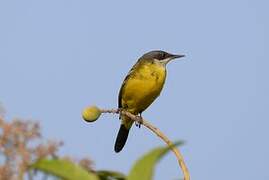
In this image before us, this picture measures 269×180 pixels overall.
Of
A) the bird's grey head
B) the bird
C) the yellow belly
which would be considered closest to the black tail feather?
the bird

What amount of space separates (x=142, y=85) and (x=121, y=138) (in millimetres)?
1519

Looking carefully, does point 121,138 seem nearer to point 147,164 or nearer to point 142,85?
point 142,85

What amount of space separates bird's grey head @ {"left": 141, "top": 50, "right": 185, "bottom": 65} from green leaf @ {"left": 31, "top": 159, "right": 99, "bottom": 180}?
8916 millimetres

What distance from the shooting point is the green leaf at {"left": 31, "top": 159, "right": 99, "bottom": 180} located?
44.5 inches

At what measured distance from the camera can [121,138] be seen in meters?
10.3

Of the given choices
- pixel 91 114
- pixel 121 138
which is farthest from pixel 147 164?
pixel 121 138

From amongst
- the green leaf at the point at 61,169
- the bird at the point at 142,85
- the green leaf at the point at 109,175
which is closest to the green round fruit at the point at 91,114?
the green leaf at the point at 109,175

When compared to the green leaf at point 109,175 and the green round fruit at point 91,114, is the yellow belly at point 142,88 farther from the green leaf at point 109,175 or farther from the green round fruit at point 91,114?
the green leaf at point 109,175

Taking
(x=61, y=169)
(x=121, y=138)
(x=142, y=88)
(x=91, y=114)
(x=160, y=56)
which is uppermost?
(x=160, y=56)

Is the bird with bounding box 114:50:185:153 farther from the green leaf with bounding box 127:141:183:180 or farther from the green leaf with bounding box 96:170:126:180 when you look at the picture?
the green leaf with bounding box 127:141:183:180

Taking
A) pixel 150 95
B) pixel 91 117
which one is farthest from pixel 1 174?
pixel 150 95

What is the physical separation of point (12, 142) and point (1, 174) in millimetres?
236

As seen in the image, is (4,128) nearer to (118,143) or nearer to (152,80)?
(152,80)

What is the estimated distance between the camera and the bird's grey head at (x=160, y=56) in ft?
33.2
